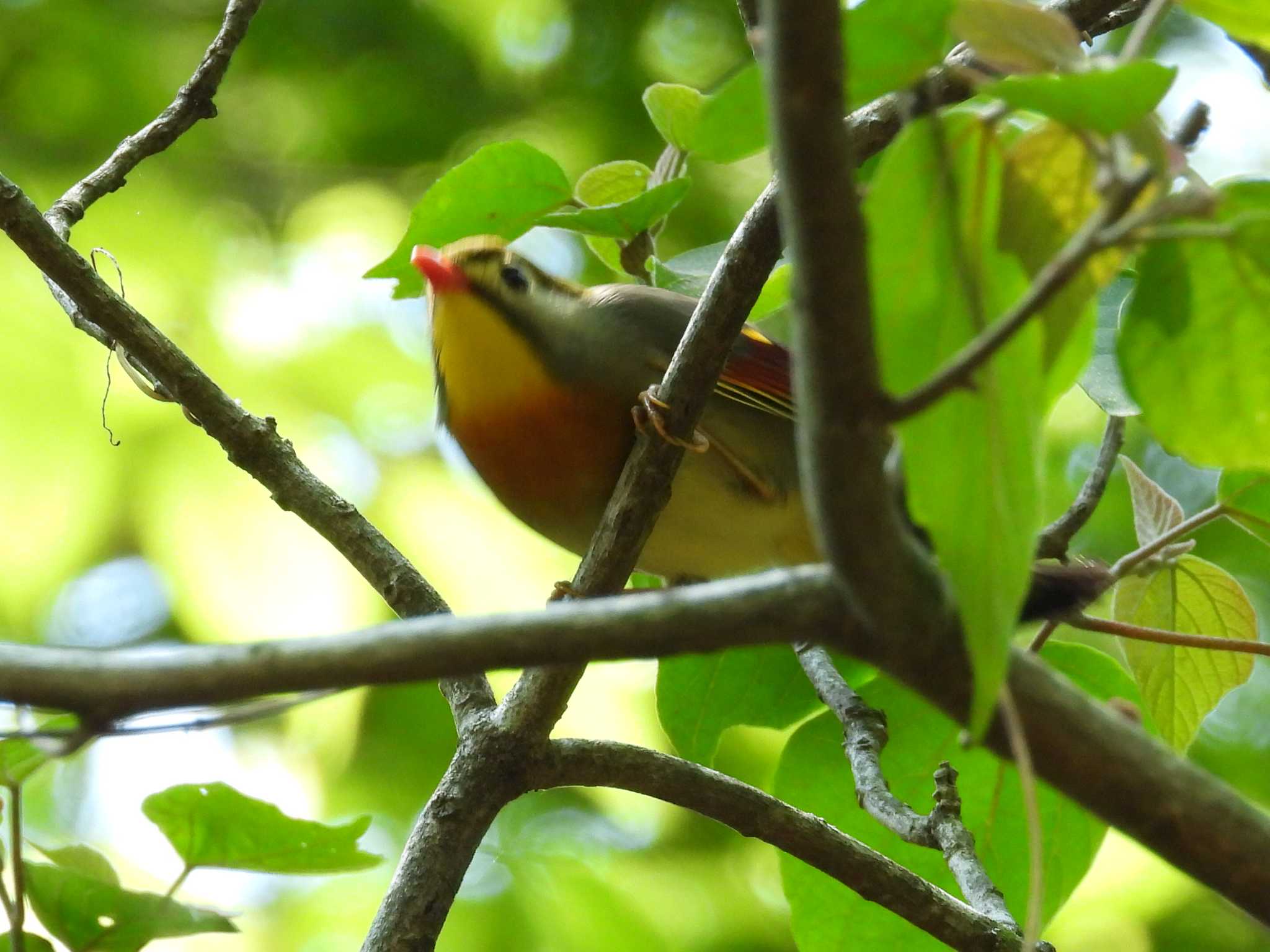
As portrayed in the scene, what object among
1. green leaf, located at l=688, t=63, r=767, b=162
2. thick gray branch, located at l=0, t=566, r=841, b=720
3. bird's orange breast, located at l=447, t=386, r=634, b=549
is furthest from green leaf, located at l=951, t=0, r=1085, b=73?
bird's orange breast, located at l=447, t=386, r=634, b=549

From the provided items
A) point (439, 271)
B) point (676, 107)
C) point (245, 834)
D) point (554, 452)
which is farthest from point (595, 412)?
point (245, 834)

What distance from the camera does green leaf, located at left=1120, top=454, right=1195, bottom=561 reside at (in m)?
1.55

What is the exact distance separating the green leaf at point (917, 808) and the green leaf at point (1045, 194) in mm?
1041

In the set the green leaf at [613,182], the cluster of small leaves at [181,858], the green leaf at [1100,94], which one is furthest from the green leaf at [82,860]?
the green leaf at [613,182]

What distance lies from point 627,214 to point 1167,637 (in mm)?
810

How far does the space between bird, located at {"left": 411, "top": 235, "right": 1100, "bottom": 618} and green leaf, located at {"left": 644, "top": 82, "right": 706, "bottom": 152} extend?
383mm

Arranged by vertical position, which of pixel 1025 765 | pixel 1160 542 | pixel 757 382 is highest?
pixel 757 382

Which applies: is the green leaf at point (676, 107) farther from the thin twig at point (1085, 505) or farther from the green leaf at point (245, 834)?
the green leaf at point (245, 834)

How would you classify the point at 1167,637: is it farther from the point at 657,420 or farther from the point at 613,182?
the point at 613,182

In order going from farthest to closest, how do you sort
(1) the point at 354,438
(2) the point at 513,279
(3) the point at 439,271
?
(1) the point at 354,438 < (2) the point at 513,279 < (3) the point at 439,271

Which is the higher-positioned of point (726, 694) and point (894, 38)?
point (726, 694)

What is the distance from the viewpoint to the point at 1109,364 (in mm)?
1628

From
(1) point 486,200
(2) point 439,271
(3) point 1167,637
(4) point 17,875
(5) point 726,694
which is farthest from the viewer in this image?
(2) point 439,271

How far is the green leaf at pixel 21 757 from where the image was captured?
101cm
